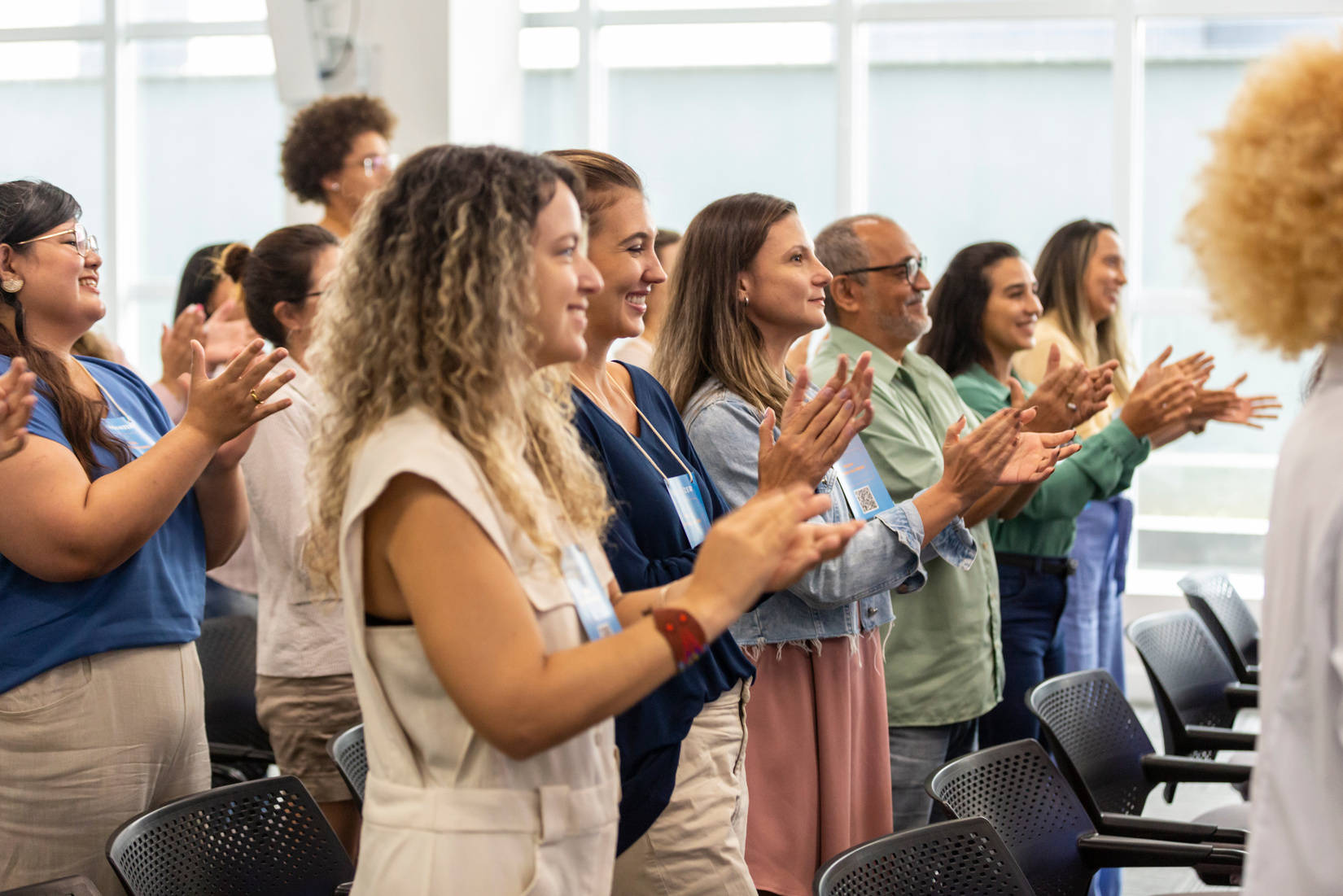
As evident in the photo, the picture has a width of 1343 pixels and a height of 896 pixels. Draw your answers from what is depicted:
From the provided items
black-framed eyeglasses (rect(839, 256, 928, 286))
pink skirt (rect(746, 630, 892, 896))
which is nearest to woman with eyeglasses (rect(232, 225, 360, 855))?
pink skirt (rect(746, 630, 892, 896))

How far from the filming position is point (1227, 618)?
355 centimetres

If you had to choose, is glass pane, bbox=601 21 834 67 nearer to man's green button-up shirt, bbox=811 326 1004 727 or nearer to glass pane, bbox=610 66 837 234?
glass pane, bbox=610 66 837 234

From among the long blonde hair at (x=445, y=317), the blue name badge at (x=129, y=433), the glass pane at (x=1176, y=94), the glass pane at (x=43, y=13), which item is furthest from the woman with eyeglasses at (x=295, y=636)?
the glass pane at (x=43, y=13)

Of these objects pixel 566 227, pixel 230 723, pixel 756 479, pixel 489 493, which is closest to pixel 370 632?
pixel 489 493

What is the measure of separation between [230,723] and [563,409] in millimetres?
1855

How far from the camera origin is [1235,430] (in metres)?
5.90

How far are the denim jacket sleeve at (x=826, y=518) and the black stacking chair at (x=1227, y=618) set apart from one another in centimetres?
167

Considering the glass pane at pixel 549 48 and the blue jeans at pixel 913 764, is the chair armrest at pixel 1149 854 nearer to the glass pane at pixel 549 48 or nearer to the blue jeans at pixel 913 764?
the blue jeans at pixel 913 764

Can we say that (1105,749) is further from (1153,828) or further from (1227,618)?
(1227,618)

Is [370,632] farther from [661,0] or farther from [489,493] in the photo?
[661,0]

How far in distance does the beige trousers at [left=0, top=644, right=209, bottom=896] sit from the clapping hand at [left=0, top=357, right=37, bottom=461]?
1.20 feet

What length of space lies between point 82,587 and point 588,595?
95cm

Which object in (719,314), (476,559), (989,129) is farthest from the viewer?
(989,129)

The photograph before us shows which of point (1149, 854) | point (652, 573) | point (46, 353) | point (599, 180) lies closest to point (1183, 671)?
point (1149, 854)
